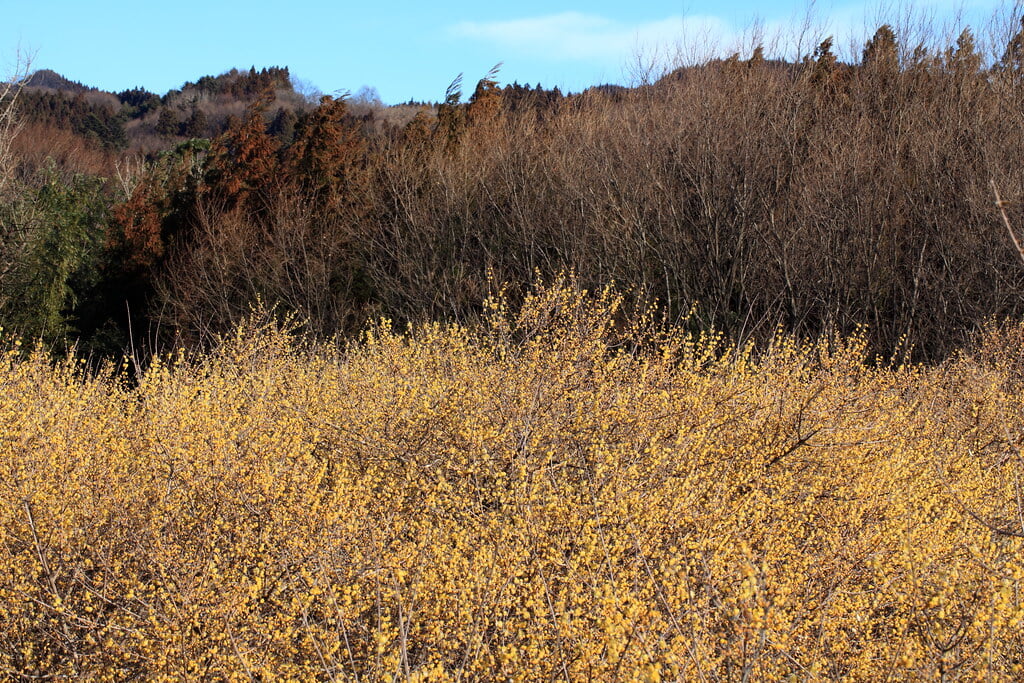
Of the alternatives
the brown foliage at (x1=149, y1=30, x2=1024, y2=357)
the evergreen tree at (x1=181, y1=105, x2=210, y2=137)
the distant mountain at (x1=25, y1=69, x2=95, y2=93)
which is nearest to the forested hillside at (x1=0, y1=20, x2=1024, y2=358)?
the brown foliage at (x1=149, y1=30, x2=1024, y2=357)

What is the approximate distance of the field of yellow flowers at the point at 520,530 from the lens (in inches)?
138

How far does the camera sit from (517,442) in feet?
17.6

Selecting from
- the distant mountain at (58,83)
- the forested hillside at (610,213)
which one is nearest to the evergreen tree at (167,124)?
the distant mountain at (58,83)

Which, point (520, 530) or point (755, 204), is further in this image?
point (755, 204)

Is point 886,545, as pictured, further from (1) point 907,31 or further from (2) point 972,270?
(1) point 907,31

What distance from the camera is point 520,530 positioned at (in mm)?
4176

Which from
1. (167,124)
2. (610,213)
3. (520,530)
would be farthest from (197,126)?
(520,530)

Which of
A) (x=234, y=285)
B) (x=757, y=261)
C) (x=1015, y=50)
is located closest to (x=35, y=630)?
(x=757, y=261)

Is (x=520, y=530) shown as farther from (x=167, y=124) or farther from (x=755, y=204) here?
(x=167, y=124)

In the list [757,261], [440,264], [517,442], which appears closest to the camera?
[517,442]

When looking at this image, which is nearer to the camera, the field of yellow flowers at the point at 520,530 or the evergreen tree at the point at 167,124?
the field of yellow flowers at the point at 520,530

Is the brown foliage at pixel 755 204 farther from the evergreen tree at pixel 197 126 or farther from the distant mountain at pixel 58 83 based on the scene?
the distant mountain at pixel 58 83

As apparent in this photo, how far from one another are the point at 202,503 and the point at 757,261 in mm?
12145

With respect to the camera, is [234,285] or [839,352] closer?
[839,352]
